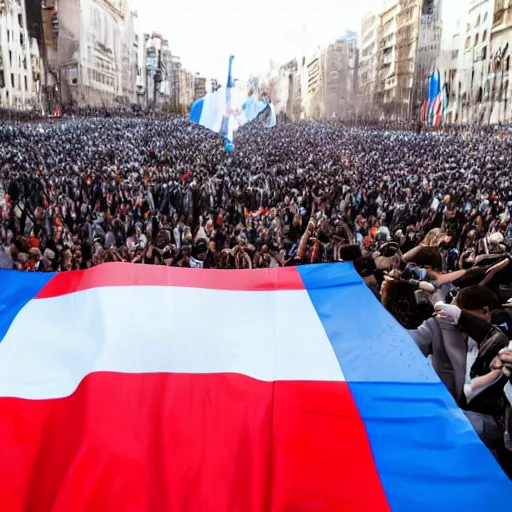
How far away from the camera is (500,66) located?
3.04 metres

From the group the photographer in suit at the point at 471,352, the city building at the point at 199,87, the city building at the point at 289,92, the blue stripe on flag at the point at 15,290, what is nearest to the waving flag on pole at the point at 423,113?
the city building at the point at 289,92

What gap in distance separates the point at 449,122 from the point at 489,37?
1.69ft

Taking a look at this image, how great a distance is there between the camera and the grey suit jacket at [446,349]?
2.50 metres

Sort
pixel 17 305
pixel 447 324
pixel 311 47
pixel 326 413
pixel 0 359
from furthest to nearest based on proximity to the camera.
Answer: pixel 311 47, pixel 17 305, pixel 447 324, pixel 0 359, pixel 326 413

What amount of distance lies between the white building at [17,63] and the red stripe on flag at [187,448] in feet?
6.42

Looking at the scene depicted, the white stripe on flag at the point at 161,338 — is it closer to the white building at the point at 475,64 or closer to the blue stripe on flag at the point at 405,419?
the blue stripe on flag at the point at 405,419

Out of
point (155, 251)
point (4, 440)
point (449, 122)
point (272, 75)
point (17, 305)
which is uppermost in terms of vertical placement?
point (272, 75)

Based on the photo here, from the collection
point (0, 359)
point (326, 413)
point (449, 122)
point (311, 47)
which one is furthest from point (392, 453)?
point (311, 47)

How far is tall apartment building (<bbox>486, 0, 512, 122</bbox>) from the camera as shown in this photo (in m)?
2.93

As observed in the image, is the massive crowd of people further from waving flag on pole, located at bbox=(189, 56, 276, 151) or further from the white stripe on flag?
the white stripe on flag

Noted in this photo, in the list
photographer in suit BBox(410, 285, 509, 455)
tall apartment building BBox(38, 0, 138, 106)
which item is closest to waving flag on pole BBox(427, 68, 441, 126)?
photographer in suit BBox(410, 285, 509, 455)

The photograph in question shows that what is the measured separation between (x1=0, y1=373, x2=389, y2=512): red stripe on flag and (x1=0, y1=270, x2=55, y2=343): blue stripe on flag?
0.76 meters

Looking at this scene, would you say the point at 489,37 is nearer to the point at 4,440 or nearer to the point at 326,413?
the point at 326,413

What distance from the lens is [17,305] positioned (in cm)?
288
